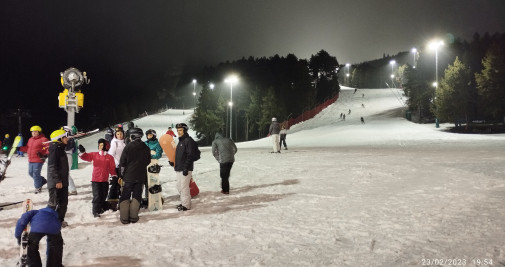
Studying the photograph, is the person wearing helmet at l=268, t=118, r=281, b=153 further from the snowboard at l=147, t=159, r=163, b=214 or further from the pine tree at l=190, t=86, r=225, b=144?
the pine tree at l=190, t=86, r=225, b=144

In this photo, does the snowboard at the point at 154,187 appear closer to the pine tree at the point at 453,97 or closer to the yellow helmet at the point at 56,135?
the yellow helmet at the point at 56,135

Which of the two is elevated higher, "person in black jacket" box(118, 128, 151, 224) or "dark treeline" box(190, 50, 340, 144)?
"dark treeline" box(190, 50, 340, 144)

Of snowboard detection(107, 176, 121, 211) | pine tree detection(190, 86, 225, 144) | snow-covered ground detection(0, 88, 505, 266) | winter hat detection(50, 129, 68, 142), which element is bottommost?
snow-covered ground detection(0, 88, 505, 266)

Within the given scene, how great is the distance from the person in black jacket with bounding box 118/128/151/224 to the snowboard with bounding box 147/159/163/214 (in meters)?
0.77

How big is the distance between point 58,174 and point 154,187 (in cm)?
189

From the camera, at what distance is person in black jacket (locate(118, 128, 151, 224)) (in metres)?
7.05

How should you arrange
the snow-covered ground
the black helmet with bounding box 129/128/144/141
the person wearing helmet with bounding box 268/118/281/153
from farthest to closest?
1. the person wearing helmet with bounding box 268/118/281/153
2. the black helmet with bounding box 129/128/144/141
3. the snow-covered ground

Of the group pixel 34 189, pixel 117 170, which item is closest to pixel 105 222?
pixel 117 170

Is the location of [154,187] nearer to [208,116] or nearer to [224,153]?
[224,153]

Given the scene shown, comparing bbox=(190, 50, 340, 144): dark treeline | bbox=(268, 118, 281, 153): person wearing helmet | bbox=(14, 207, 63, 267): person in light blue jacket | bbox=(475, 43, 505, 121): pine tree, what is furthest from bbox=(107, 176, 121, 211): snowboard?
bbox=(475, 43, 505, 121): pine tree

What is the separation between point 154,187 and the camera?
8.01 m

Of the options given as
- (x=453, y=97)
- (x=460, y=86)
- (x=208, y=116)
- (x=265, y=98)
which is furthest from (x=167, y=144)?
(x=208, y=116)

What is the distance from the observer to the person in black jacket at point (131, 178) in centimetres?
705

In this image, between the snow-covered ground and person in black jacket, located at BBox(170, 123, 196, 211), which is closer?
the snow-covered ground
